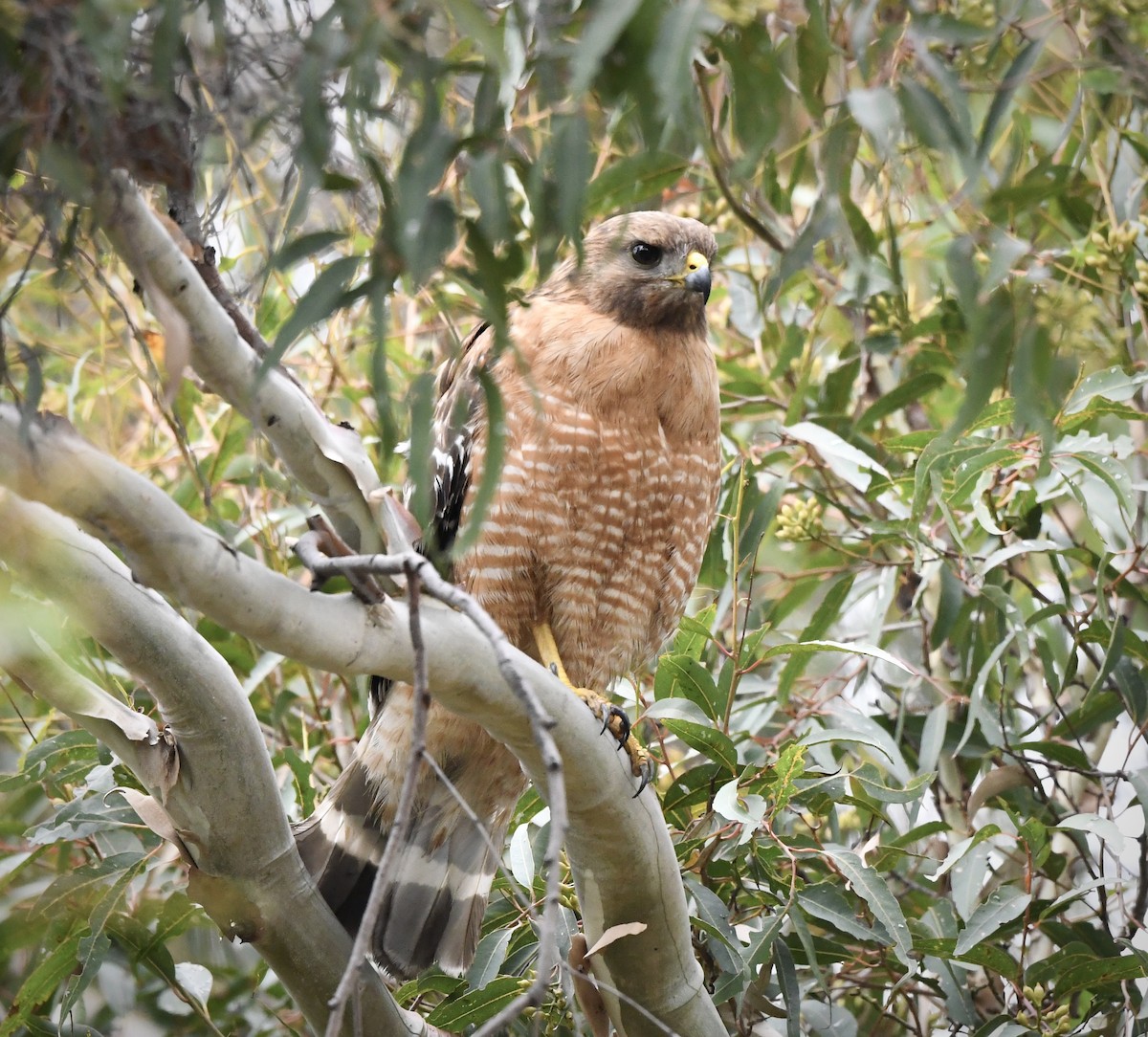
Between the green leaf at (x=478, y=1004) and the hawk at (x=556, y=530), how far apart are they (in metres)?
0.34

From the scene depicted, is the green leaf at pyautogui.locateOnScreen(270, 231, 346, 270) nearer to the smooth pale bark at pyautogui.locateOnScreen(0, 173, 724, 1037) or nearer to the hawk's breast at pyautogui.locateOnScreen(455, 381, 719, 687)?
the smooth pale bark at pyautogui.locateOnScreen(0, 173, 724, 1037)

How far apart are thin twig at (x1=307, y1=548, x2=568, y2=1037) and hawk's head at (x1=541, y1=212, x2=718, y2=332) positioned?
5.75ft

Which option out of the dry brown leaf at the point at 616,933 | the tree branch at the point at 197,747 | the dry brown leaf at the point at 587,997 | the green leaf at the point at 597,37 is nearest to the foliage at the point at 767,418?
the green leaf at the point at 597,37

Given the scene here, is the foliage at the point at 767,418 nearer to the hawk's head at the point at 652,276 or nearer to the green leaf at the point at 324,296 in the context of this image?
the green leaf at the point at 324,296

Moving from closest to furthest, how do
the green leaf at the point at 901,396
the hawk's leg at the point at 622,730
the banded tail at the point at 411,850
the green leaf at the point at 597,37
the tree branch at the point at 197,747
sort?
the green leaf at the point at 597,37 → the tree branch at the point at 197,747 → the hawk's leg at the point at 622,730 → the banded tail at the point at 411,850 → the green leaf at the point at 901,396

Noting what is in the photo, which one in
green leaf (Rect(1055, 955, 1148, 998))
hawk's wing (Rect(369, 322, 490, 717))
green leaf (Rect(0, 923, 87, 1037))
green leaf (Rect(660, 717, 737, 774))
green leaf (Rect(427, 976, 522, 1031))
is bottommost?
green leaf (Rect(0, 923, 87, 1037))

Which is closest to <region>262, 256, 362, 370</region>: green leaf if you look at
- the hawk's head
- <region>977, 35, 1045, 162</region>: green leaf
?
<region>977, 35, 1045, 162</region>: green leaf

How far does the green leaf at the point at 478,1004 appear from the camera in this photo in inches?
107

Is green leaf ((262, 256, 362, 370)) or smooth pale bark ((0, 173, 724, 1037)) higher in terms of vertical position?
green leaf ((262, 256, 362, 370))

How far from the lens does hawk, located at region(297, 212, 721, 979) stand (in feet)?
10.2

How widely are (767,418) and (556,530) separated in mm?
1544

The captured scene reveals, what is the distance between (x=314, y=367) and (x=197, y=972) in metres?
→ 1.78

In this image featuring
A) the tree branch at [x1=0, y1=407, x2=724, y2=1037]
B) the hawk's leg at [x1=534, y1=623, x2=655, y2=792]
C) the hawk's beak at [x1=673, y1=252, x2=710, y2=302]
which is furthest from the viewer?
the hawk's beak at [x1=673, y1=252, x2=710, y2=302]

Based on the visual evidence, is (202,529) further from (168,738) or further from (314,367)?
(314,367)
